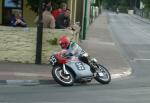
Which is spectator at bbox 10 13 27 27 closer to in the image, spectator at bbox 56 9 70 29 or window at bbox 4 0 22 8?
spectator at bbox 56 9 70 29

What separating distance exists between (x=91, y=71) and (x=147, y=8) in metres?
93.0

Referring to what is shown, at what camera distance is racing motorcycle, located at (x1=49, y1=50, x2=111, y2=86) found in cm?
1472

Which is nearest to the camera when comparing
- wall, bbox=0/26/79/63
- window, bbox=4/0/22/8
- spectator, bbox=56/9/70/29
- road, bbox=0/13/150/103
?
road, bbox=0/13/150/103

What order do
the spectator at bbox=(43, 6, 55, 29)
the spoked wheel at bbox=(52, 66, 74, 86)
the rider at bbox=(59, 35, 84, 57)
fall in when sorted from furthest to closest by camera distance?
the spectator at bbox=(43, 6, 55, 29)
the rider at bbox=(59, 35, 84, 57)
the spoked wheel at bbox=(52, 66, 74, 86)

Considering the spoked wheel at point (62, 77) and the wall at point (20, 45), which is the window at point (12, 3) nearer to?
the wall at point (20, 45)

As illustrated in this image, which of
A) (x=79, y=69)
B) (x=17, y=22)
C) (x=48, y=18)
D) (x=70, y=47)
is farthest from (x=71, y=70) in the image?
(x=17, y=22)

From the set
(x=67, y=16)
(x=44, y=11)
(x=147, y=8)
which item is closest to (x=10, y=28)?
(x=44, y=11)

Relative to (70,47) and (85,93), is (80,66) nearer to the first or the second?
(70,47)

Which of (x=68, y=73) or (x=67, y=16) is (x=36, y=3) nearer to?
(x=67, y=16)

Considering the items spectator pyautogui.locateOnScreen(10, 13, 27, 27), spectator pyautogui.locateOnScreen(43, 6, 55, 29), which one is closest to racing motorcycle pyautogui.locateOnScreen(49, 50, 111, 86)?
spectator pyautogui.locateOnScreen(43, 6, 55, 29)

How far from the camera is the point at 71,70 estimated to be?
14891 millimetres

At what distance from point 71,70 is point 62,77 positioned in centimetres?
32

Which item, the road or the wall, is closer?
the road

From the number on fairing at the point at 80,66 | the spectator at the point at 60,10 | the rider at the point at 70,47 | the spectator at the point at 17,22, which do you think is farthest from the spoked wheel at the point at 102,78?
the spectator at the point at 60,10
